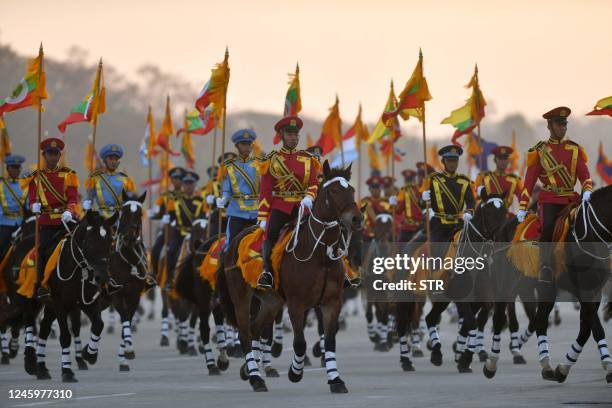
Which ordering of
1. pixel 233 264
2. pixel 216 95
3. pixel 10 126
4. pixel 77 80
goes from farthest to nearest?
pixel 77 80 < pixel 10 126 < pixel 216 95 < pixel 233 264

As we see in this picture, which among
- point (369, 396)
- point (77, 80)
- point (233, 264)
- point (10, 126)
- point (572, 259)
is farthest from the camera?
point (77, 80)

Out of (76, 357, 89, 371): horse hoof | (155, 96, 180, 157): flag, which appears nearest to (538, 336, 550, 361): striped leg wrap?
(76, 357, 89, 371): horse hoof

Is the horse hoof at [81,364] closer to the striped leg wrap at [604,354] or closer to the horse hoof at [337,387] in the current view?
the horse hoof at [337,387]

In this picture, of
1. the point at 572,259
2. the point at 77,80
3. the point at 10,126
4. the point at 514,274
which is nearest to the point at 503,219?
the point at 514,274

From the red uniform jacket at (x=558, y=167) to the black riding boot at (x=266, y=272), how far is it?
3514 millimetres

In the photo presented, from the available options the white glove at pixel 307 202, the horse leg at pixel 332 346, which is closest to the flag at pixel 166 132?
the white glove at pixel 307 202

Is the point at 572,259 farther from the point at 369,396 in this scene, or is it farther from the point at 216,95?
the point at 216,95

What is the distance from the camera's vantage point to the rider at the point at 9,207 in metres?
23.7

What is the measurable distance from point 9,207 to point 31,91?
1.96m

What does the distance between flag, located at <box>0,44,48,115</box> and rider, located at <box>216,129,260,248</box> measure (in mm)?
3503

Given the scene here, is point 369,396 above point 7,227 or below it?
below

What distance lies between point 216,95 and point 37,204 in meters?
3.80

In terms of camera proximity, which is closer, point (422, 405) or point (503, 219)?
point (422, 405)

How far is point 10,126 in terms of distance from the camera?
6944 cm
